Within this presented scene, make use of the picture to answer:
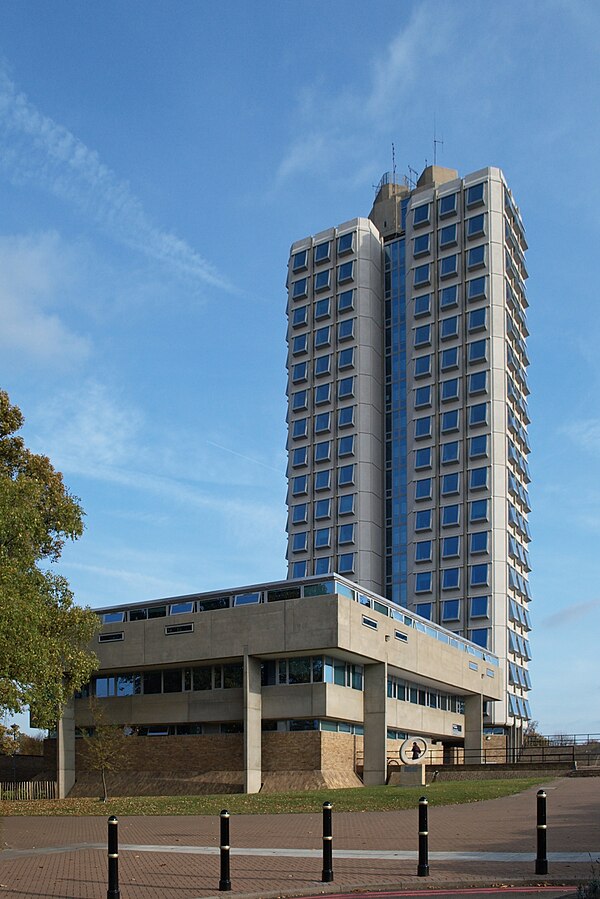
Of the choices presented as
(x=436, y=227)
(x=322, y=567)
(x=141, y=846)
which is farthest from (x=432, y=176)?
(x=141, y=846)

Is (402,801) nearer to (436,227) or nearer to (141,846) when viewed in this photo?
(141,846)

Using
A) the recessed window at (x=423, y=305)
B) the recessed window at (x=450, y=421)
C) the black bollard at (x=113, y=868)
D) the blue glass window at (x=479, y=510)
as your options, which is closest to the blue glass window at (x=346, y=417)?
the recessed window at (x=450, y=421)

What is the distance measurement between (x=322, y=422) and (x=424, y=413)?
34.0ft

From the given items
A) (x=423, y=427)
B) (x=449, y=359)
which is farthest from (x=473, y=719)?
(x=449, y=359)

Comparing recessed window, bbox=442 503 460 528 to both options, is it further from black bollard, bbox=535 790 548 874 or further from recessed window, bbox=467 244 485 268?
black bollard, bbox=535 790 548 874

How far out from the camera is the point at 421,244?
314ft

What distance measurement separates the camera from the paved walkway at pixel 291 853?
45.8 feet

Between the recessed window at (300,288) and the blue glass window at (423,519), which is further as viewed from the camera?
the recessed window at (300,288)

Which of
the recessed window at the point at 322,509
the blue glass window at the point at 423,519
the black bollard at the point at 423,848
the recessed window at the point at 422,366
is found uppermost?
the recessed window at the point at 422,366

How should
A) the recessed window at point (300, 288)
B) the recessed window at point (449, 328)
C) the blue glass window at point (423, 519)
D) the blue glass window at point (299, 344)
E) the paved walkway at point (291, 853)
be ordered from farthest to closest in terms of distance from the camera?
1. the recessed window at point (300, 288)
2. the blue glass window at point (299, 344)
3. the recessed window at point (449, 328)
4. the blue glass window at point (423, 519)
5. the paved walkway at point (291, 853)

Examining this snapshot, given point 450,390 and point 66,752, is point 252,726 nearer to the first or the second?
point 66,752

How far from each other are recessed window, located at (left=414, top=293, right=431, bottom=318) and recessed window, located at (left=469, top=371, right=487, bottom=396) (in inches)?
323

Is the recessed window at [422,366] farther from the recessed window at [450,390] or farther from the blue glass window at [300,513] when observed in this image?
the blue glass window at [300,513]

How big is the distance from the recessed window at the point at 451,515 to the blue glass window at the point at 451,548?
119 centimetres
